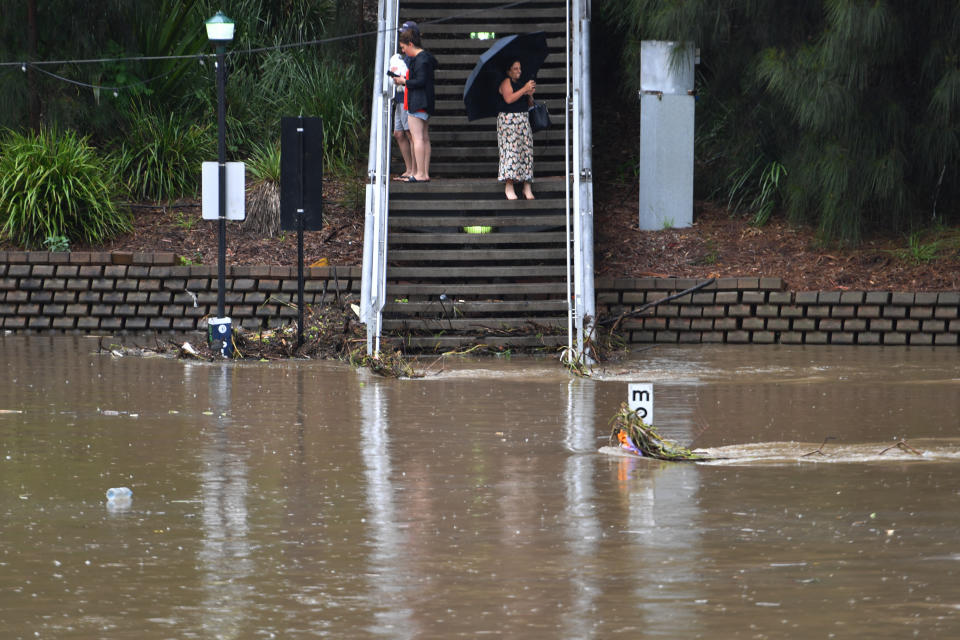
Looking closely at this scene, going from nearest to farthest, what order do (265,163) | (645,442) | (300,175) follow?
(645,442), (300,175), (265,163)

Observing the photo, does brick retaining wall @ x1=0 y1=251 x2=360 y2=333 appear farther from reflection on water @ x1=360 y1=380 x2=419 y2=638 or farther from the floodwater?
reflection on water @ x1=360 y1=380 x2=419 y2=638

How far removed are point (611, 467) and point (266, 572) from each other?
2955mm

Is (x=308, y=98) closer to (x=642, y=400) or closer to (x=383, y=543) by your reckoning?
(x=642, y=400)

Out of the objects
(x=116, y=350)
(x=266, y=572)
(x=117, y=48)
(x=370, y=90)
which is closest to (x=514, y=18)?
(x=370, y=90)

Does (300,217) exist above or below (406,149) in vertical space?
below

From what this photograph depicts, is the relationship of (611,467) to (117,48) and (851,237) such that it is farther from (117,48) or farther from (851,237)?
(117,48)

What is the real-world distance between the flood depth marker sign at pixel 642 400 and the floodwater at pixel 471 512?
350 millimetres

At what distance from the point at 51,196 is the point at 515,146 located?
587 cm

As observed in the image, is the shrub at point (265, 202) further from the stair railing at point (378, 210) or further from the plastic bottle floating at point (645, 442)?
the plastic bottle floating at point (645, 442)

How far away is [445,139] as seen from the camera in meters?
18.4

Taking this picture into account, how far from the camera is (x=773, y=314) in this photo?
53.6ft

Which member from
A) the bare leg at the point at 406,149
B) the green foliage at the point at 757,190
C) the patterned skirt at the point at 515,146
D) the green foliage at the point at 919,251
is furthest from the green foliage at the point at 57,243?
the green foliage at the point at 919,251

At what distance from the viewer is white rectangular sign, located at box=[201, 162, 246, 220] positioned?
15.2 m

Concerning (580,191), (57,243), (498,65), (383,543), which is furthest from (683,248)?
Result: (383,543)
